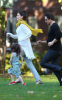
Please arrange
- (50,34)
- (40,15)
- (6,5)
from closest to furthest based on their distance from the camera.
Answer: (50,34) → (6,5) → (40,15)

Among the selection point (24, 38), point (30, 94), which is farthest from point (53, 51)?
point (30, 94)

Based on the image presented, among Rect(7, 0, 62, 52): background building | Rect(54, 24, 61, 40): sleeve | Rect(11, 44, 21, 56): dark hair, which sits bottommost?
Rect(7, 0, 62, 52): background building

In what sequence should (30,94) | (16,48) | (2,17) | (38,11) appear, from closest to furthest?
1. (30,94)
2. (16,48)
3. (2,17)
4. (38,11)

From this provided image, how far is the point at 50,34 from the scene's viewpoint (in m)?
9.41

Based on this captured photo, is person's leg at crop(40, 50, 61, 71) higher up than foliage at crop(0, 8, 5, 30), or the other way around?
foliage at crop(0, 8, 5, 30)

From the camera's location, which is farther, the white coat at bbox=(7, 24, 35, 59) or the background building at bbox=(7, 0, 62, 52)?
the background building at bbox=(7, 0, 62, 52)

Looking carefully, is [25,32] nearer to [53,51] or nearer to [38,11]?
[53,51]

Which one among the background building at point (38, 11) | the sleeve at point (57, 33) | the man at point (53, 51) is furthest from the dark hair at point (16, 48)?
the background building at point (38, 11)

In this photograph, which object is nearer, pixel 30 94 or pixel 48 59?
pixel 30 94

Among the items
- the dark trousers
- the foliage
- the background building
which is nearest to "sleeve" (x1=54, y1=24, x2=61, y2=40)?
the dark trousers

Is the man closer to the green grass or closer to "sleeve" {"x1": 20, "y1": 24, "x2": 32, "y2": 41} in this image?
the green grass

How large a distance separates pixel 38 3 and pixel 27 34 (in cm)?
1550

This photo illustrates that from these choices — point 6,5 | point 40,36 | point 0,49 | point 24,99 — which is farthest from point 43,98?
point 40,36

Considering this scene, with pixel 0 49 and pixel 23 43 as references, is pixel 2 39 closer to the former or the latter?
pixel 0 49
